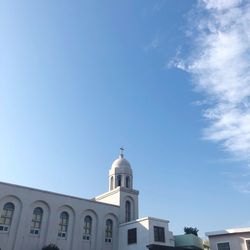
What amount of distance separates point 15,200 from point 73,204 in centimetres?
649

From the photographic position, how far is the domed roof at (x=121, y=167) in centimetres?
3972

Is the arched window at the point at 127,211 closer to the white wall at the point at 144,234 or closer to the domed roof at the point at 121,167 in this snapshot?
the white wall at the point at 144,234

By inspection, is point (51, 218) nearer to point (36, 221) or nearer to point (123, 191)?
point (36, 221)

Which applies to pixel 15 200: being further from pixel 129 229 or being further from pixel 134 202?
pixel 134 202

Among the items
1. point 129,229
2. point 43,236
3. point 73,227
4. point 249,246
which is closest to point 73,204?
point 73,227

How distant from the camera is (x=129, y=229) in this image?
1321 inches

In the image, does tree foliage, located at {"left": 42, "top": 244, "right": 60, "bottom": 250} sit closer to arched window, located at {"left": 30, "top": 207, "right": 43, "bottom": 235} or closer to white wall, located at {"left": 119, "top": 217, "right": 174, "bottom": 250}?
arched window, located at {"left": 30, "top": 207, "right": 43, "bottom": 235}

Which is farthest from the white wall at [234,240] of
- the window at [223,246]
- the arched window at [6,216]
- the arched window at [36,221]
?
the arched window at [6,216]

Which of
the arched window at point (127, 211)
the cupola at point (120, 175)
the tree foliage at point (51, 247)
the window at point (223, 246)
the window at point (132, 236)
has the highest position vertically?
the cupola at point (120, 175)

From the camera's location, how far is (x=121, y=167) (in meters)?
39.8

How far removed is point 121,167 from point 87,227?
9517mm

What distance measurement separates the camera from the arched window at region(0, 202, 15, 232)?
2788 centimetres

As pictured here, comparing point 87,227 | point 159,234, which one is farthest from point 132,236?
point 87,227

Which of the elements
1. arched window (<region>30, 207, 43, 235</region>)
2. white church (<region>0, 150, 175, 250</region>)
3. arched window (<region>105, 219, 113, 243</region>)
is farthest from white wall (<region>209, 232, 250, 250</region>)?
arched window (<region>30, 207, 43, 235</region>)
